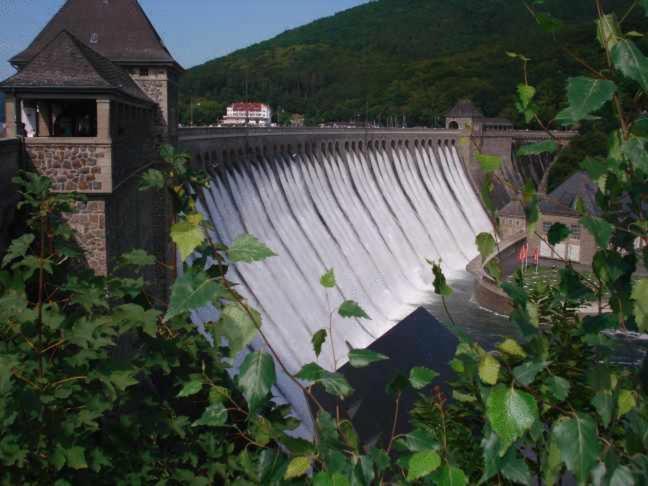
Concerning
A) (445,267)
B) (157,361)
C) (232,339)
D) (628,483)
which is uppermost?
(232,339)

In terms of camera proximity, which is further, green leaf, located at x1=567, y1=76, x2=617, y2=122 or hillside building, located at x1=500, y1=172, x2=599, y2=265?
hillside building, located at x1=500, y1=172, x2=599, y2=265

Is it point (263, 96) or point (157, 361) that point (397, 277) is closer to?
point (157, 361)

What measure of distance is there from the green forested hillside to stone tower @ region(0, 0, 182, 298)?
46244 mm

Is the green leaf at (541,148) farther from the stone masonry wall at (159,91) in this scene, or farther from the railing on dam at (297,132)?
the railing on dam at (297,132)

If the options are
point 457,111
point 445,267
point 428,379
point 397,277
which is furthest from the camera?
point 457,111

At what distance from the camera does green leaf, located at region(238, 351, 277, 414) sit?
1607 mm

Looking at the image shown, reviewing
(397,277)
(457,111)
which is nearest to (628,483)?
(397,277)

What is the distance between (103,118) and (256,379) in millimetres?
9950

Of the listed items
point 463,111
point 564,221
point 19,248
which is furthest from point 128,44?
point 463,111

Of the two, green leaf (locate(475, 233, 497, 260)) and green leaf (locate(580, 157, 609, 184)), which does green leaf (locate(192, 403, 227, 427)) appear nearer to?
green leaf (locate(475, 233, 497, 260))

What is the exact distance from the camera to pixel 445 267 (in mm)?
36250

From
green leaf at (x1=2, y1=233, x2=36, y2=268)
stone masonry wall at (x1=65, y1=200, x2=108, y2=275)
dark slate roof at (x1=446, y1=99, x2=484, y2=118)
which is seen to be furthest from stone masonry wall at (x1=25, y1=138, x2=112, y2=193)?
dark slate roof at (x1=446, y1=99, x2=484, y2=118)

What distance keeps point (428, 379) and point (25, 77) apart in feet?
33.6

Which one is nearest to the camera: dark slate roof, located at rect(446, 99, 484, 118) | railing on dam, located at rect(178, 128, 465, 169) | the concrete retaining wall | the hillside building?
railing on dam, located at rect(178, 128, 465, 169)
